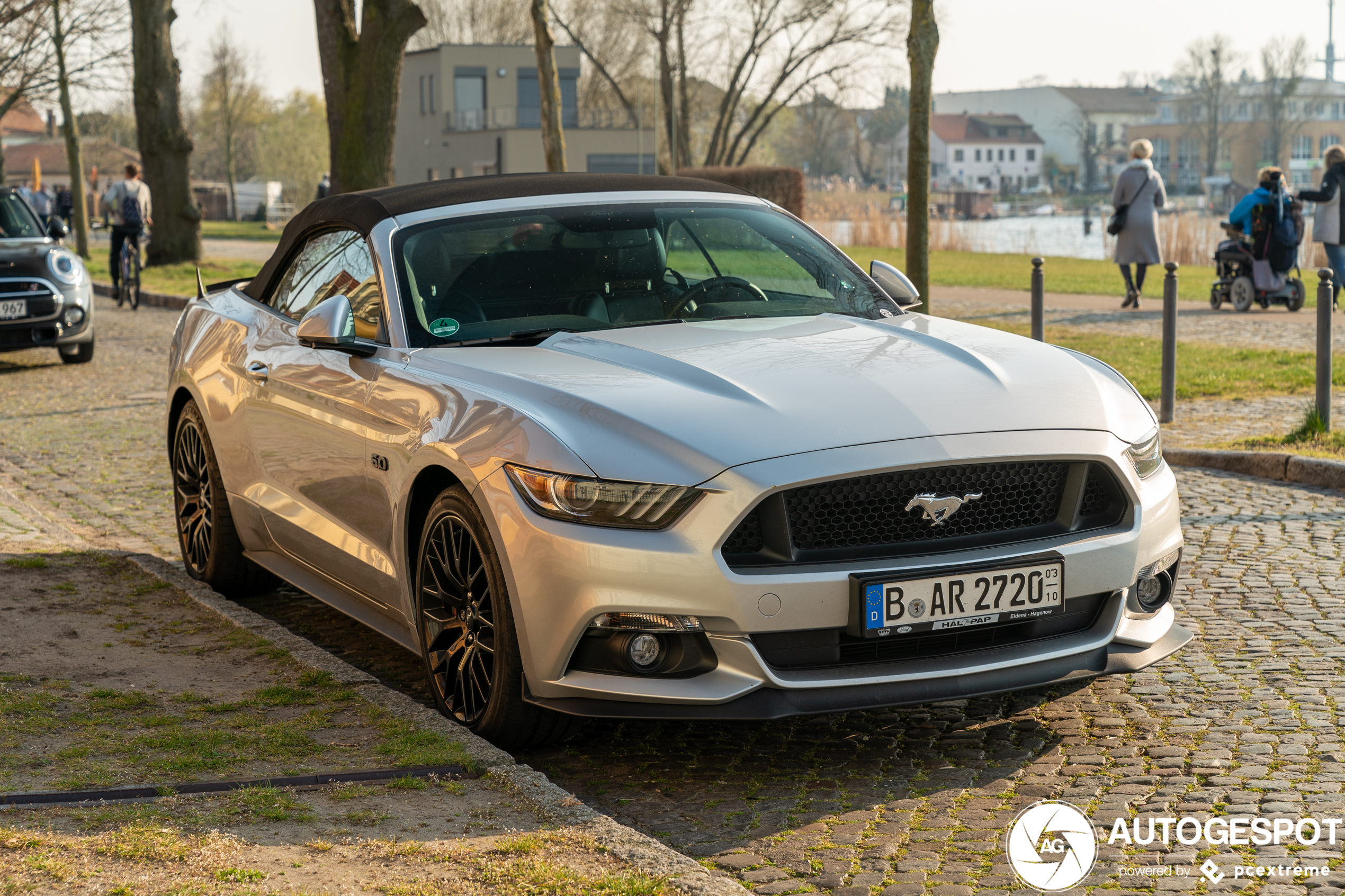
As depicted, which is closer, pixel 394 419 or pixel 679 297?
pixel 394 419

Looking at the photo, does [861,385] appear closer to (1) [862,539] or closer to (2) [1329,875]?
(1) [862,539]

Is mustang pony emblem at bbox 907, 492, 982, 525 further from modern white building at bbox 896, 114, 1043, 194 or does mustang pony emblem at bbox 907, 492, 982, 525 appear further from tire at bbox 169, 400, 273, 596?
modern white building at bbox 896, 114, 1043, 194

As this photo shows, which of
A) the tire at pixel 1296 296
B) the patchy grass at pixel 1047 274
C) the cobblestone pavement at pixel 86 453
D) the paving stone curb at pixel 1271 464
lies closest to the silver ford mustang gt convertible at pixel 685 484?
the cobblestone pavement at pixel 86 453

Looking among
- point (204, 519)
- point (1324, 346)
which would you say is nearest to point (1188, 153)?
point (1324, 346)

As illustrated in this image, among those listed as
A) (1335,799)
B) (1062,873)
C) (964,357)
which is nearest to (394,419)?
(964,357)

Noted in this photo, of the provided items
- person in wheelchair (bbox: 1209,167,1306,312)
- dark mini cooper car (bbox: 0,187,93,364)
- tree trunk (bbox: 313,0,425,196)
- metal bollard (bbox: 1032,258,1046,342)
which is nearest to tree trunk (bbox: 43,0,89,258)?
tree trunk (bbox: 313,0,425,196)

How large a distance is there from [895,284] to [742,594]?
249 cm

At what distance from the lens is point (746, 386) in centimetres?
421

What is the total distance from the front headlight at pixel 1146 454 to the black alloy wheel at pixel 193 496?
12.6 ft

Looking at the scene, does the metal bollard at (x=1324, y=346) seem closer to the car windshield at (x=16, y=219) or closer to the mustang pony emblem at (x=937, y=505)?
the mustang pony emblem at (x=937, y=505)

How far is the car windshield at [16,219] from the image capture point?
16.0 metres

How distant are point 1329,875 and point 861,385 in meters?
1.68

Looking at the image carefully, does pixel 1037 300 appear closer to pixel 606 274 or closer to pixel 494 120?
pixel 606 274

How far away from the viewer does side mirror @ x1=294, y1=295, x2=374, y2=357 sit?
503cm
